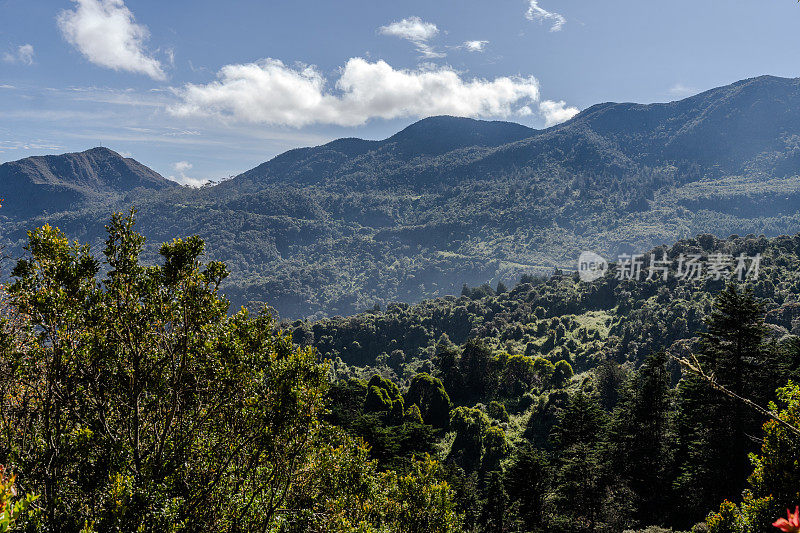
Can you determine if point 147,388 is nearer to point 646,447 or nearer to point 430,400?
point 646,447

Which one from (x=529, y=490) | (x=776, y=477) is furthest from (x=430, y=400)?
(x=776, y=477)

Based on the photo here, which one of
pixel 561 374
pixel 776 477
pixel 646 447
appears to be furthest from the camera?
pixel 561 374

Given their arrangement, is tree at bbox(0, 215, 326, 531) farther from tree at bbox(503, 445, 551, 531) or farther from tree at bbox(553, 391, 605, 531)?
tree at bbox(503, 445, 551, 531)

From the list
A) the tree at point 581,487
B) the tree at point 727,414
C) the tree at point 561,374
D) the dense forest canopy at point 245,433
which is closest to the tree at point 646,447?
the dense forest canopy at point 245,433

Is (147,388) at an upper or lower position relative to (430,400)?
upper

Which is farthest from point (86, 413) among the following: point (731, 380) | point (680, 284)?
point (680, 284)

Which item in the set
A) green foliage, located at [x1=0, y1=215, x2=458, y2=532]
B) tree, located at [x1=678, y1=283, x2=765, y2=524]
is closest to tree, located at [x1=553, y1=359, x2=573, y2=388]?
tree, located at [x1=678, y1=283, x2=765, y2=524]

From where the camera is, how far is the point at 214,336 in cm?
971

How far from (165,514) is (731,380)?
3012 cm

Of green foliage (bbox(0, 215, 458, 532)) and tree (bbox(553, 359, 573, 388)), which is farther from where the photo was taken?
tree (bbox(553, 359, 573, 388))

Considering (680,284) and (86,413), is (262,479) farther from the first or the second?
(680,284)

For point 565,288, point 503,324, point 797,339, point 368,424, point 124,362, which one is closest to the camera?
point 124,362

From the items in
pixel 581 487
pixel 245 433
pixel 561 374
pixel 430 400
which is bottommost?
pixel 430 400

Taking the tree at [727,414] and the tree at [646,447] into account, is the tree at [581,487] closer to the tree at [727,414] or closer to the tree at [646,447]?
the tree at [646,447]
